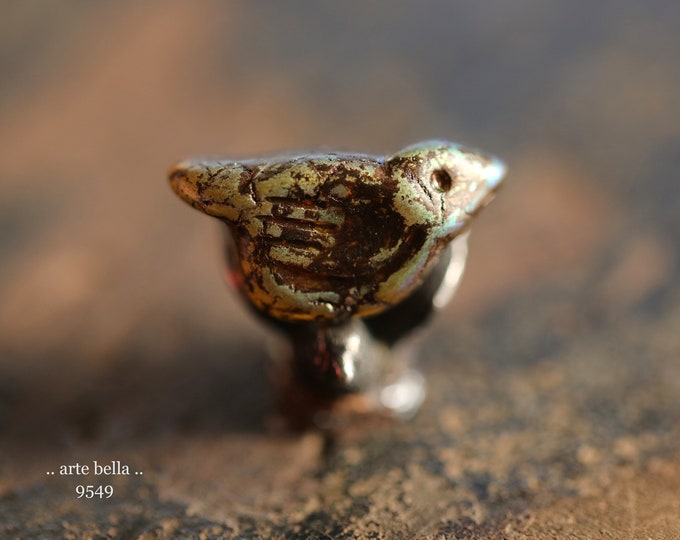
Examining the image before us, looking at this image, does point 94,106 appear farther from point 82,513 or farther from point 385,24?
point 82,513

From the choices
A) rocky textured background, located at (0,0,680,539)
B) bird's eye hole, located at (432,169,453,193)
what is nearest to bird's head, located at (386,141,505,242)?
bird's eye hole, located at (432,169,453,193)

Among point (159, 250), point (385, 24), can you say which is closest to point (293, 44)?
point (385, 24)

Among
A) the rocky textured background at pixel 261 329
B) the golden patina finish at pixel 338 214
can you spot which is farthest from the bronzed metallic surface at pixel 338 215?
the rocky textured background at pixel 261 329

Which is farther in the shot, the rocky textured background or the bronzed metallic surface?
the rocky textured background

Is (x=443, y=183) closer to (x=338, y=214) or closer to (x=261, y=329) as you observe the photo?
(x=338, y=214)

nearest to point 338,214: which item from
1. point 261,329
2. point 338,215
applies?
point 338,215

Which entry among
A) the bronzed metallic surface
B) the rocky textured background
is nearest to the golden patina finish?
the bronzed metallic surface

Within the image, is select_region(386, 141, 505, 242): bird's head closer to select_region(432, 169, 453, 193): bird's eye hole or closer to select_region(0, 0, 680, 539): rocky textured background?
select_region(432, 169, 453, 193): bird's eye hole
